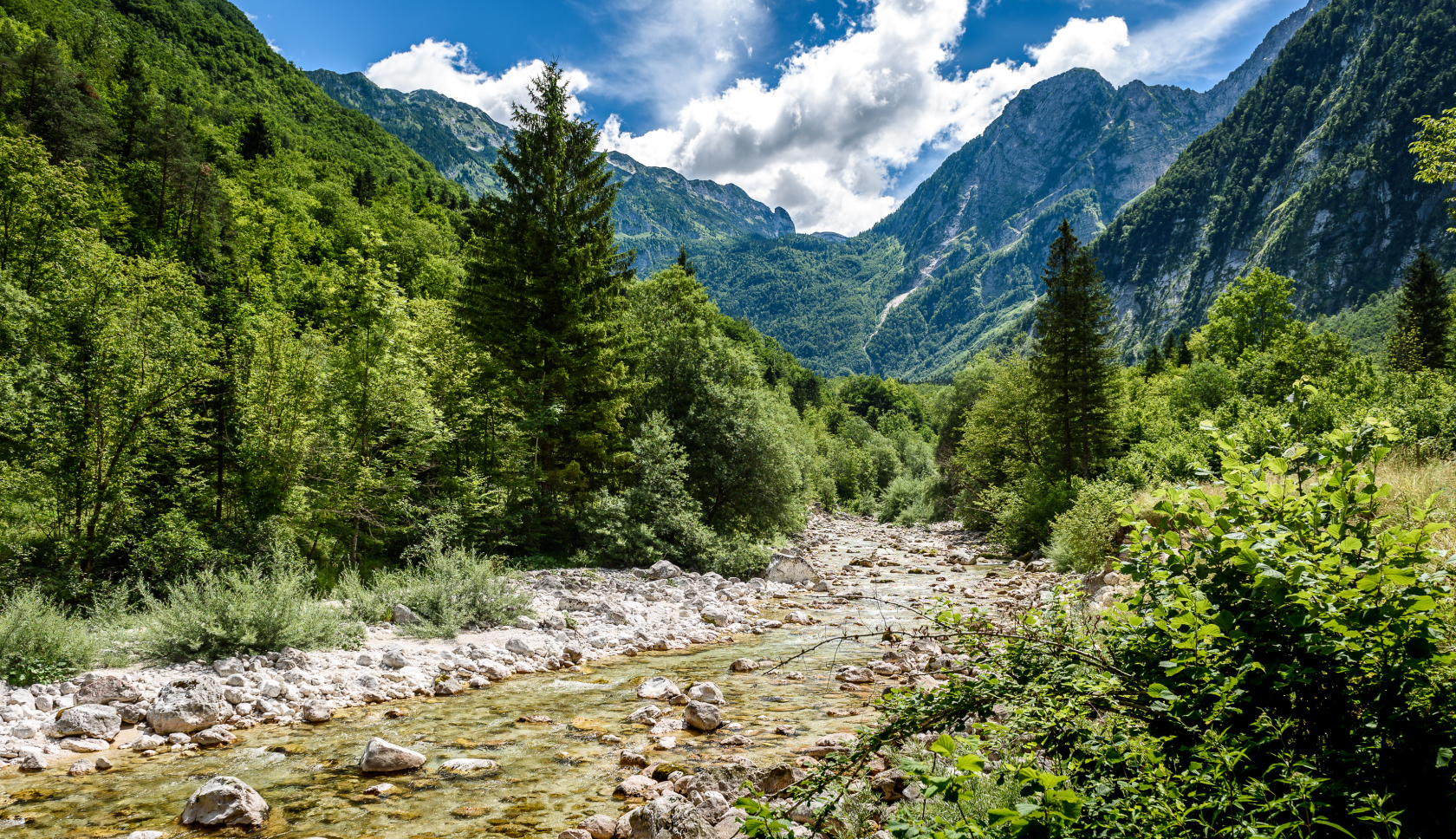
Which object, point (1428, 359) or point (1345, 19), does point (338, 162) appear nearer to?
point (1428, 359)

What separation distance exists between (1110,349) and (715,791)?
30158 mm

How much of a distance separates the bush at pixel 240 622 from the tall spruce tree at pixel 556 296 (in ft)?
33.7

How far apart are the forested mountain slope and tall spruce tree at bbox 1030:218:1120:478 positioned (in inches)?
5936

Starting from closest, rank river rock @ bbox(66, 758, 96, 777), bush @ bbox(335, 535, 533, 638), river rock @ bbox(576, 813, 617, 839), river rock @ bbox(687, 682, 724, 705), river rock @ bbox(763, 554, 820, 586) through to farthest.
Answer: river rock @ bbox(576, 813, 617, 839)
river rock @ bbox(66, 758, 96, 777)
river rock @ bbox(687, 682, 724, 705)
bush @ bbox(335, 535, 533, 638)
river rock @ bbox(763, 554, 820, 586)

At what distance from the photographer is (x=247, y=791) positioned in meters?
5.59

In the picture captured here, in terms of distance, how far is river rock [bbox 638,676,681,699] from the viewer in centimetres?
931

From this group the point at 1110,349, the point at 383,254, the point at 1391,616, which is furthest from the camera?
the point at 383,254

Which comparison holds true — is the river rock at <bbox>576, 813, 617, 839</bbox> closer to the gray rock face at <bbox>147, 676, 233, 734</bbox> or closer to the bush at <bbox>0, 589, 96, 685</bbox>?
the gray rock face at <bbox>147, 676, 233, 734</bbox>

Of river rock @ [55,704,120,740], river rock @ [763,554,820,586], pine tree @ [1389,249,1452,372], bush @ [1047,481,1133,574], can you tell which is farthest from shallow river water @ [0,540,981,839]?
pine tree @ [1389,249,1452,372]

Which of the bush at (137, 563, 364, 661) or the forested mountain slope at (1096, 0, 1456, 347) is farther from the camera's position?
the forested mountain slope at (1096, 0, 1456, 347)

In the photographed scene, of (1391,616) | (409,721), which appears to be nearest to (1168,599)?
(1391,616)

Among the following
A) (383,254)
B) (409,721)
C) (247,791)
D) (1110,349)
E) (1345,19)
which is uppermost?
(1345,19)

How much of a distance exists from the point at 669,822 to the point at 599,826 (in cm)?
85

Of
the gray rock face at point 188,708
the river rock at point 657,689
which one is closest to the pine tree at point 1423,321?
the river rock at point 657,689
